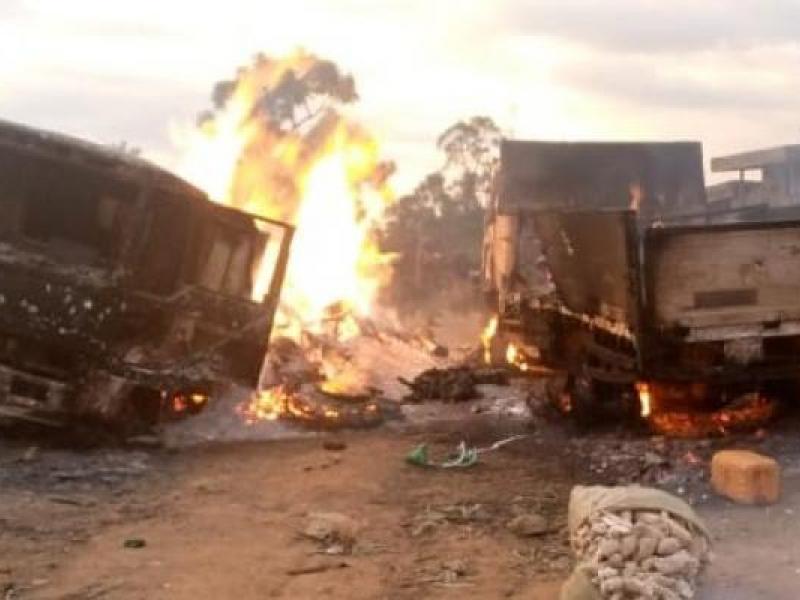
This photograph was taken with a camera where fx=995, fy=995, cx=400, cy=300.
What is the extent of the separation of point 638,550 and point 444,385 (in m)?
8.34

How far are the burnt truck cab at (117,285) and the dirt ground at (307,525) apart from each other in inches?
26.2

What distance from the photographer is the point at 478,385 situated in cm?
1404

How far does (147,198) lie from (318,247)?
931 centimetres

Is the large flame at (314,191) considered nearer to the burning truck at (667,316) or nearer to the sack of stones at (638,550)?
the burning truck at (667,316)

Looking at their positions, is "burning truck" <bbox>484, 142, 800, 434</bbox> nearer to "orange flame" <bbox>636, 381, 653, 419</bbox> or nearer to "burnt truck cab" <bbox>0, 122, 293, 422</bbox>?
"orange flame" <bbox>636, 381, 653, 419</bbox>

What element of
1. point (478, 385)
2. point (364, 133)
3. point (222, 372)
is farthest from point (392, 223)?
point (222, 372)

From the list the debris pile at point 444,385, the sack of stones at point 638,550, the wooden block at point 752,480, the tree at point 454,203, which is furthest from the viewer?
the tree at point 454,203

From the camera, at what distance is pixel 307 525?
22.8ft

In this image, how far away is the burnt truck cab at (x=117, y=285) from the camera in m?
8.79

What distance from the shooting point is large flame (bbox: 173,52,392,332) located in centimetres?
1769

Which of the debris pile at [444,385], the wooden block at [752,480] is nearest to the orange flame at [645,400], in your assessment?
the wooden block at [752,480]

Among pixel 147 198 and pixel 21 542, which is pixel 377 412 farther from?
pixel 21 542

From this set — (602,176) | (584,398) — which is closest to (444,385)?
(584,398)

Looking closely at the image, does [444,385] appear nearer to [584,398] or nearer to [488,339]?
[584,398]
